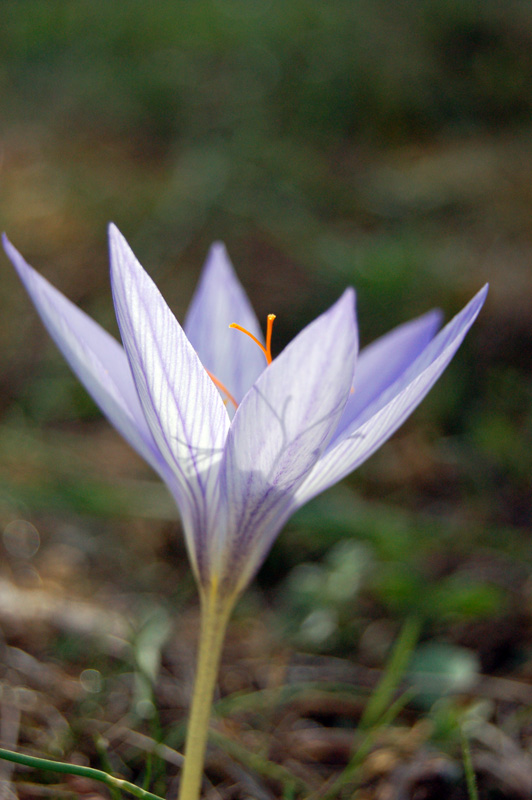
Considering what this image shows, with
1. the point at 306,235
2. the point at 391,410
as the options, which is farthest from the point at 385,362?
the point at 306,235

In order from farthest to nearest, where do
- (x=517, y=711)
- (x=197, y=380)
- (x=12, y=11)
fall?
(x=12, y=11) < (x=517, y=711) < (x=197, y=380)

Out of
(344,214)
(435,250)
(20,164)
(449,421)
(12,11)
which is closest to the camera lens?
(449,421)

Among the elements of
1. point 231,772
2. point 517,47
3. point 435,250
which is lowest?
point 231,772

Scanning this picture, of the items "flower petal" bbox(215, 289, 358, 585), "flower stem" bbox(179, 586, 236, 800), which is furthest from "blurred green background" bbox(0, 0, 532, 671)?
"flower petal" bbox(215, 289, 358, 585)

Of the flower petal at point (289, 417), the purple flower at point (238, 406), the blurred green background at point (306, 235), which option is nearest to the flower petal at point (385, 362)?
the purple flower at point (238, 406)

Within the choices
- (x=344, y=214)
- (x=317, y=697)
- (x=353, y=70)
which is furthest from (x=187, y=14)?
(x=317, y=697)

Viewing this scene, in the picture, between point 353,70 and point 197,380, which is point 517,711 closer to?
point 197,380

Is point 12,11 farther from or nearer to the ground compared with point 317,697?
farther from the ground
